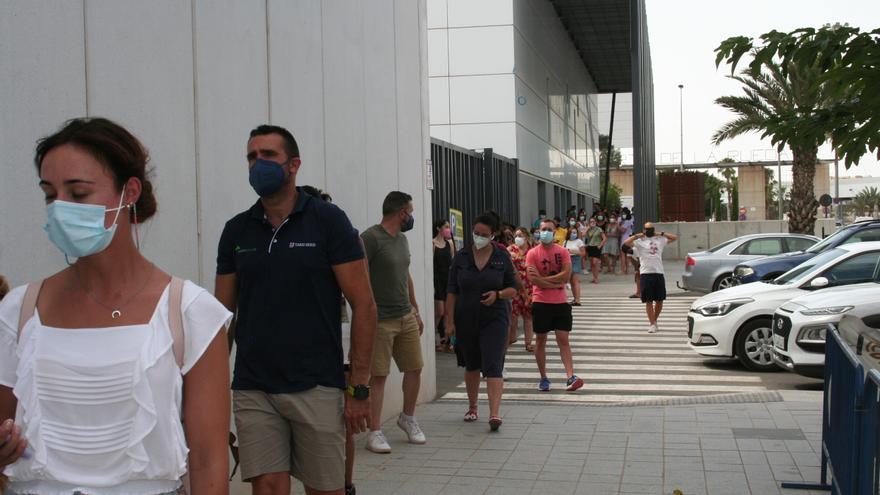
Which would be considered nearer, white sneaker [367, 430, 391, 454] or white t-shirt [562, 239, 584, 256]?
white sneaker [367, 430, 391, 454]

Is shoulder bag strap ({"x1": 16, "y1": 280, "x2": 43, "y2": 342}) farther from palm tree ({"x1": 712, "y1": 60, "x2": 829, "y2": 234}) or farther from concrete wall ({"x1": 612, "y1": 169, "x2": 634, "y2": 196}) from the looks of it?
concrete wall ({"x1": 612, "y1": 169, "x2": 634, "y2": 196})

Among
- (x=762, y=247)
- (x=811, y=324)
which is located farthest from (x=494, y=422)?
(x=762, y=247)

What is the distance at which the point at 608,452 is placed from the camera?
7.70m

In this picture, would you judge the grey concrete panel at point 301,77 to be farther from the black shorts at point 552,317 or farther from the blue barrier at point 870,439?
the blue barrier at point 870,439

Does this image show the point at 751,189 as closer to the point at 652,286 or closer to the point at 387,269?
the point at 652,286

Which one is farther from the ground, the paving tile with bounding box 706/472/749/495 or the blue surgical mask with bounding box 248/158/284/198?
the blue surgical mask with bounding box 248/158/284/198

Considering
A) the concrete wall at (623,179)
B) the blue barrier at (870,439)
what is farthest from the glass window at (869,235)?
the concrete wall at (623,179)

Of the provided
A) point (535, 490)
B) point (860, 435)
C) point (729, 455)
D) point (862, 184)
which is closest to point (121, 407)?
point (860, 435)

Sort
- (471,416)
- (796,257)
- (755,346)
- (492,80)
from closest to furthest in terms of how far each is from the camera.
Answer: (471,416) → (755,346) → (796,257) → (492,80)

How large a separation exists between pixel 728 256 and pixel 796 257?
8.20ft

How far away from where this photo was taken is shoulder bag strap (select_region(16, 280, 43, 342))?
234cm

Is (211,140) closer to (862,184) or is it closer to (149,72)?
(149,72)

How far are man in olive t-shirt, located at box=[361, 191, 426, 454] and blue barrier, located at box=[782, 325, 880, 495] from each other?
311 cm

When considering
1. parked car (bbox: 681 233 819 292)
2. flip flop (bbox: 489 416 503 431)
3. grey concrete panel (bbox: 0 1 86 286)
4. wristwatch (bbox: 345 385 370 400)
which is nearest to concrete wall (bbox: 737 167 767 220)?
parked car (bbox: 681 233 819 292)
